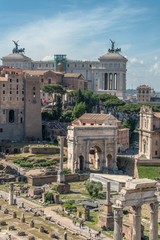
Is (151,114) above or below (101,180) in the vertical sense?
above

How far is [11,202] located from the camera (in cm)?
6269

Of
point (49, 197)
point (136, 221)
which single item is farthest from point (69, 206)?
point (136, 221)

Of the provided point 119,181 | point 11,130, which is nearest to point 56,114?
point 11,130

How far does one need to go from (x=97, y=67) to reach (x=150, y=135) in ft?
247

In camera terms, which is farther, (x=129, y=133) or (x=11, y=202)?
(x=129, y=133)

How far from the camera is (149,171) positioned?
8081 centimetres

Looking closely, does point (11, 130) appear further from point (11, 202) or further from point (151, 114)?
point (11, 202)

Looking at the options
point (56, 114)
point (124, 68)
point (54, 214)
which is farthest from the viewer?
point (124, 68)

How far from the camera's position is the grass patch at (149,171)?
7964 cm

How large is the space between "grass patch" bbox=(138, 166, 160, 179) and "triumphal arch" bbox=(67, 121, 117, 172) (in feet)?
25.8

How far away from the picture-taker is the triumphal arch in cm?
8494

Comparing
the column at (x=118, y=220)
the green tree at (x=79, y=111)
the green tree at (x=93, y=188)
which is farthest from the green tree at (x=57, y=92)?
the column at (x=118, y=220)

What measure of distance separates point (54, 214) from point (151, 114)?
3409 centimetres

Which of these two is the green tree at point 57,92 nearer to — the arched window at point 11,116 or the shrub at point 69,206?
the arched window at point 11,116
